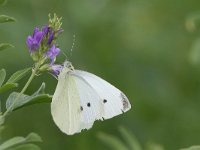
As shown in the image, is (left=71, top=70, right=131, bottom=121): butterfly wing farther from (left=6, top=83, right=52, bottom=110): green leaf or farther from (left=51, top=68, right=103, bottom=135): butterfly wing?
(left=6, top=83, right=52, bottom=110): green leaf

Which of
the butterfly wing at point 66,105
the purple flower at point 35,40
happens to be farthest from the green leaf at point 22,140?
the purple flower at point 35,40

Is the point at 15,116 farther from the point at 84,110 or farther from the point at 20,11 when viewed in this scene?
the point at 84,110

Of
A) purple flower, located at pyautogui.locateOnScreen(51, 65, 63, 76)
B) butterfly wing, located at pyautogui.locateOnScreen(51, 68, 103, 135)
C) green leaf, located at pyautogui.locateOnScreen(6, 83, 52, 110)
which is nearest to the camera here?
green leaf, located at pyautogui.locateOnScreen(6, 83, 52, 110)

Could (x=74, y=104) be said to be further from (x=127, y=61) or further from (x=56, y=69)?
(x=127, y=61)

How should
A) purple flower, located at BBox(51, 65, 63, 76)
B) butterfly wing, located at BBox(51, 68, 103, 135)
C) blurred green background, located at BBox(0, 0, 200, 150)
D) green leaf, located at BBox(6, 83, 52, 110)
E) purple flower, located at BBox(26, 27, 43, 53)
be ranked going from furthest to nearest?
blurred green background, located at BBox(0, 0, 200, 150) → butterfly wing, located at BBox(51, 68, 103, 135) → purple flower, located at BBox(51, 65, 63, 76) → purple flower, located at BBox(26, 27, 43, 53) → green leaf, located at BBox(6, 83, 52, 110)

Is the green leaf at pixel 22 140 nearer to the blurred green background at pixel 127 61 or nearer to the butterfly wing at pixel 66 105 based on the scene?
the butterfly wing at pixel 66 105

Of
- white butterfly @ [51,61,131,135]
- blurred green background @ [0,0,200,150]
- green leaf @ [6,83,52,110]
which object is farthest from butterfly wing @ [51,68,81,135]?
blurred green background @ [0,0,200,150]

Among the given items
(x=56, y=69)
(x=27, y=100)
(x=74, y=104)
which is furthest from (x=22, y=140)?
(x=74, y=104)
